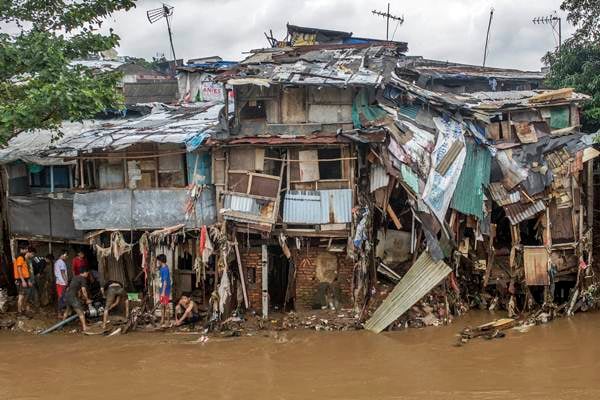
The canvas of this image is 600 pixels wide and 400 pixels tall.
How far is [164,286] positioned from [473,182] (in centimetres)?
765

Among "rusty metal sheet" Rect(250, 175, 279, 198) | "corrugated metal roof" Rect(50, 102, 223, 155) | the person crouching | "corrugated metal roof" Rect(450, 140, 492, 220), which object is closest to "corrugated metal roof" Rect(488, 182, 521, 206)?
"corrugated metal roof" Rect(450, 140, 492, 220)

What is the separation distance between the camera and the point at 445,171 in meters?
14.8

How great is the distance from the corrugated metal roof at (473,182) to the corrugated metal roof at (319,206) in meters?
2.52

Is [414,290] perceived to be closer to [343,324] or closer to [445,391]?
[343,324]

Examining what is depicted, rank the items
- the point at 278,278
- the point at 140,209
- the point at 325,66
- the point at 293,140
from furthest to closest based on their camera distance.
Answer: the point at 278,278 → the point at 325,66 → the point at 140,209 → the point at 293,140

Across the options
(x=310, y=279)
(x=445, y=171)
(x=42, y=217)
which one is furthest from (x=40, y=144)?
(x=445, y=171)

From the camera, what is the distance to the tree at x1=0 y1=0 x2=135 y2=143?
42.9 feet

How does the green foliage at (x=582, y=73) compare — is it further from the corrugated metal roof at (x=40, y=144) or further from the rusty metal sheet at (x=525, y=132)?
the corrugated metal roof at (x=40, y=144)

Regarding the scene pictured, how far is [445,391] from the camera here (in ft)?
35.9

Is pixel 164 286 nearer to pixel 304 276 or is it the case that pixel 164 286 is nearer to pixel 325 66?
pixel 304 276

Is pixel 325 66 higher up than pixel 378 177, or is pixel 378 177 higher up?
pixel 325 66

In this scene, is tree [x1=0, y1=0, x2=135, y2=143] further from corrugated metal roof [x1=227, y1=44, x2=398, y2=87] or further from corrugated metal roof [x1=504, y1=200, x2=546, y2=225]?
corrugated metal roof [x1=504, y1=200, x2=546, y2=225]

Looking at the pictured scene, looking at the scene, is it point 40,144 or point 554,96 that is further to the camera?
point 554,96

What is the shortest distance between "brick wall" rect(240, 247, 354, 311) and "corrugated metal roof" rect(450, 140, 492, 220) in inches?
116
